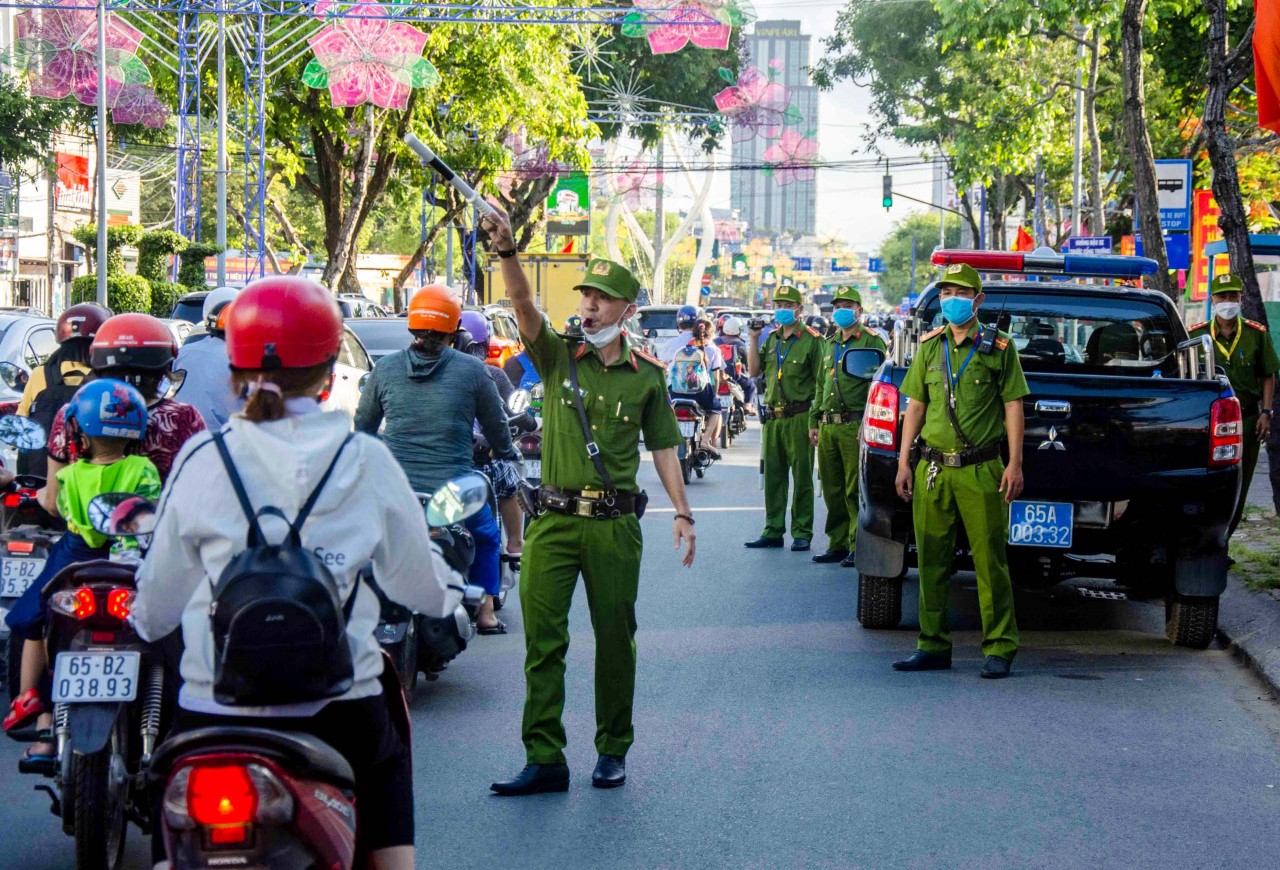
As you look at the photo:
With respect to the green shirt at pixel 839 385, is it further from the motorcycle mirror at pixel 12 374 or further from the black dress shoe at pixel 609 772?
the black dress shoe at pixel 609 772

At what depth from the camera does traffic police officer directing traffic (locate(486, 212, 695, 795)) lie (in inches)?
236


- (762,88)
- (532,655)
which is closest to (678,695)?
(532,655)

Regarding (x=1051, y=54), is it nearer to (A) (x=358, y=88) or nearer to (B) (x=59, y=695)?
(A) (x=358, y=88)

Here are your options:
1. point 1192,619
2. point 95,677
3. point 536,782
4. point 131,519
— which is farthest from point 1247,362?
point 131,519

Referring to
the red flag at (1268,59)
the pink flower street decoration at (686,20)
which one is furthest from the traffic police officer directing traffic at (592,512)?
the pink flower street decoration at (686,20)

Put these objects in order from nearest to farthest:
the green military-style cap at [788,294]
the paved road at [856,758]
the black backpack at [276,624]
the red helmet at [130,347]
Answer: the black backpack at [276,624] → the paved road at [856,758] → the red helmet at [130,347] → the green military-style cap at [788,294]

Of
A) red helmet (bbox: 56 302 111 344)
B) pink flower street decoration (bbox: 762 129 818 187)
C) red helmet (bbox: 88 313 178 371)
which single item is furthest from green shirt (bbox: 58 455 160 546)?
pink flower street decoration (bbox: 762 129 818 187)

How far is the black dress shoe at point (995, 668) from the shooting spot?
26.4 ft

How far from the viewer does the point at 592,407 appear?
20.0 feet

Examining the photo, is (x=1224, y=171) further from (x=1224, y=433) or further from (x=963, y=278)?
(x=963, y=278)

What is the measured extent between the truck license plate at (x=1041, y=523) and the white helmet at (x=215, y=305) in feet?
13.0

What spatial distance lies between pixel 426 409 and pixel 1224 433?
12.7 ft

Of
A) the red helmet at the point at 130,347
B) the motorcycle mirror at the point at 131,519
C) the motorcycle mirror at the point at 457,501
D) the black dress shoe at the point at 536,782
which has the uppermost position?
the red helmet at the point at 130,347

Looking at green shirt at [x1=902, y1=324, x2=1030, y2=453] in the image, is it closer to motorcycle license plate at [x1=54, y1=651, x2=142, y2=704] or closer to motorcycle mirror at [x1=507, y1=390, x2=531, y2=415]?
motorcycle mirror at [x1=507, y1=390, x2=531, y2=415]
